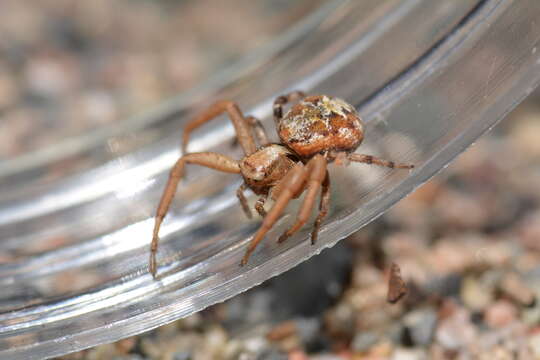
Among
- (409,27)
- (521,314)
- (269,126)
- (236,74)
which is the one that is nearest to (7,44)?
(236,74)

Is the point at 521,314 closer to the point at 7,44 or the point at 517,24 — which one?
the point at 517,24

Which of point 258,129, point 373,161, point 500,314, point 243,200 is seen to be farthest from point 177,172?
point 500,314

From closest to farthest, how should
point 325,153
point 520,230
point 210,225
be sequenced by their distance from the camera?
point 325,153 < point 210,225 < point 520,230

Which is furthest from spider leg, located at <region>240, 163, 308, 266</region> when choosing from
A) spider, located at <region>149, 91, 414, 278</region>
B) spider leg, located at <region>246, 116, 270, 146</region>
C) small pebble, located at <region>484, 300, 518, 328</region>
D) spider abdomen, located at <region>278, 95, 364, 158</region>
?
small pebble, located at <region>484, 300, 518, 328</region>

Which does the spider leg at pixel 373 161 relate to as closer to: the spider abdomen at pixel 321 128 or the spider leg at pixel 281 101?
the spider abdomen at pixel 321 128

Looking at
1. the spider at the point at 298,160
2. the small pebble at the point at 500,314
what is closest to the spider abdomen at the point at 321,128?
the spider at the point at 298,160

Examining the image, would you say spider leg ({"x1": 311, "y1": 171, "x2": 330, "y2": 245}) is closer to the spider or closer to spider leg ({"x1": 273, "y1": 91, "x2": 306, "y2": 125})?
the spider
